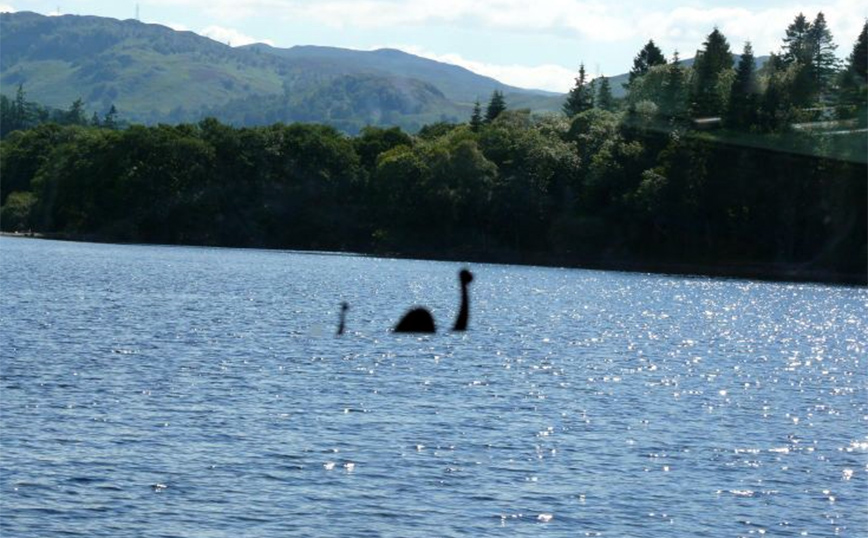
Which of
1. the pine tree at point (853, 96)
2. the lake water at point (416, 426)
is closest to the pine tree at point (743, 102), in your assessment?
the pine tree at point (853, 96)

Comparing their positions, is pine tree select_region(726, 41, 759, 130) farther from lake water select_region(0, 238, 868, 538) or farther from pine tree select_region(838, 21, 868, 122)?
lake water select_region(0, 238, 868, 538)

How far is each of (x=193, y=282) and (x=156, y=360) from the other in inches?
3061

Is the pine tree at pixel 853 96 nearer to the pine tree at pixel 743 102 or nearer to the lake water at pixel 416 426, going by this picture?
the pine tree at pixel 743 102

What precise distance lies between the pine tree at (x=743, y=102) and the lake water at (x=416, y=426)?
6514 centimetres

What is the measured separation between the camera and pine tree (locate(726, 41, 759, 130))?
183 meters

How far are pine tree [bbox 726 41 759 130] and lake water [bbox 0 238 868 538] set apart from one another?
6514 cm

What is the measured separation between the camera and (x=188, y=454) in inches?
1983

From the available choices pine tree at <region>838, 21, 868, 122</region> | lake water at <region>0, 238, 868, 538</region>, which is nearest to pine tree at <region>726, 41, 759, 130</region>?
pine tree at <region>838, 21, 868, 122</region>

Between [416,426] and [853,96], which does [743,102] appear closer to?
[853,96]

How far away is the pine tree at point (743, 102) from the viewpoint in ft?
600

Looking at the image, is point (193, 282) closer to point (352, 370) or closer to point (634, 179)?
point (634, 179)

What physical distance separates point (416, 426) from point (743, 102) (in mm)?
135430

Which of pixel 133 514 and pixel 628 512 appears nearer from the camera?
pixel 133 514

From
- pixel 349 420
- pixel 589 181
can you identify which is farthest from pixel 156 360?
pixel 589 181
